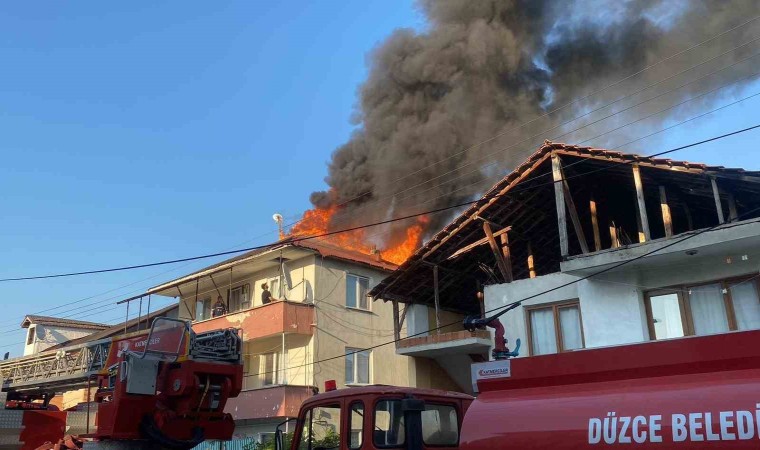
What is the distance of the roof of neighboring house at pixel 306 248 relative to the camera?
23203 millimetres

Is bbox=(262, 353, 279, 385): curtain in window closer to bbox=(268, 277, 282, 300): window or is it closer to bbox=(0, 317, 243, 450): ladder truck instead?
bbox=(268, 277, 282, 300): window

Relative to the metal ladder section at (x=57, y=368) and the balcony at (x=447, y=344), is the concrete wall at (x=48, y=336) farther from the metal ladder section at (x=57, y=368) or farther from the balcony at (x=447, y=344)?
the balcony at (x=447, y=344)

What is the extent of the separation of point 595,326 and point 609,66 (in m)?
15.6

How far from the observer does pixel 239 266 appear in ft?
80.0

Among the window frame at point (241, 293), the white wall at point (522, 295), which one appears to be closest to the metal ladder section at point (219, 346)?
the white wall at point (522, 295)

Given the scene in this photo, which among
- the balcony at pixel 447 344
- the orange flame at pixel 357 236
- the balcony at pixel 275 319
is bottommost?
the balcony at pixel 447 344

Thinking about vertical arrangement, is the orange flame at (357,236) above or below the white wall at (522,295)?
above

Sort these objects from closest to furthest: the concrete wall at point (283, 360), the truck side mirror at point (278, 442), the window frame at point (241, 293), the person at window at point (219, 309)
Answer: the truck side mirror at point (278, 442) → the concrete wall at point (283, 360) → the person at window at point (219, 309) → the window frame at point (241, 293)

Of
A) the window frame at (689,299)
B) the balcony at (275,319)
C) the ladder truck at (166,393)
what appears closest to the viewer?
the ladder truck at (166,393)

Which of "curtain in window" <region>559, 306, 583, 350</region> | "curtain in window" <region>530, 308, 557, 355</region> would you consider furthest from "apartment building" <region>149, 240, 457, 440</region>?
"curtain in window" <region>559, 306, 583, 350</region>

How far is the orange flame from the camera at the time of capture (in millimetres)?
26386

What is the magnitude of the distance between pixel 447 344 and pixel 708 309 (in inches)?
240

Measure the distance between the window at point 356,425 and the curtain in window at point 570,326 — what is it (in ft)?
29.1

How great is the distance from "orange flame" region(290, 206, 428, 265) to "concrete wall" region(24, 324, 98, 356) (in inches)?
738
